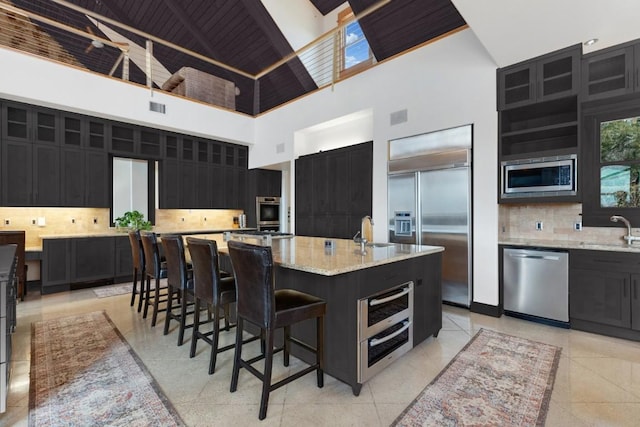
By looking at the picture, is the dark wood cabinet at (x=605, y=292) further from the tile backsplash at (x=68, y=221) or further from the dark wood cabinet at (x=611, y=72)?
the tile backsplash at (x=68, y=221)

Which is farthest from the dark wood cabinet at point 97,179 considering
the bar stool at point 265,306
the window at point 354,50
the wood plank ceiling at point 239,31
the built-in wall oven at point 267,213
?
the window at point 354,50

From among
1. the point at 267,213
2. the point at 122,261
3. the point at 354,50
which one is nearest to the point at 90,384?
the point at 122,261

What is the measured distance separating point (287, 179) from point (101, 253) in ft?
14.7

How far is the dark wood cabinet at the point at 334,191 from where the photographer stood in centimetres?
514

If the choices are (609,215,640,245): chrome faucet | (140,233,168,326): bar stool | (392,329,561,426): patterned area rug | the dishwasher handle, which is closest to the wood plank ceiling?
(609,215,640,245): chrome faucet

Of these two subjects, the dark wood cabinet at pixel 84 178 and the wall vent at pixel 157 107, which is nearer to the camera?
the dark wood cabinet at pixel 84 178

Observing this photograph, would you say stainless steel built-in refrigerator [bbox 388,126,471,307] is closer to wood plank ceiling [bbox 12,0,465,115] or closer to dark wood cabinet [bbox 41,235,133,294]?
wood plank ceiling [bbox 12,0,465,115]

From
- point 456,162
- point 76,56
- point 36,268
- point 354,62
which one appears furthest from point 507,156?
point 76,56

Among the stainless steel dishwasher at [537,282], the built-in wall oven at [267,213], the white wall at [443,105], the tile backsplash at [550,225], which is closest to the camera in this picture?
the stainless steel dishwasher at [537,282]

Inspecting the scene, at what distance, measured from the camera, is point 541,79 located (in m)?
3.48

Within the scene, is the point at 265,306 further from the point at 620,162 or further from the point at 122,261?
the point at 122,261

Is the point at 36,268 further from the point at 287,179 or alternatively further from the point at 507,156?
the point at 507,156

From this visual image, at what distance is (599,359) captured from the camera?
2.55 metres

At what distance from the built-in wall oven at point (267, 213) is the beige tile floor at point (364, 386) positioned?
463cm
